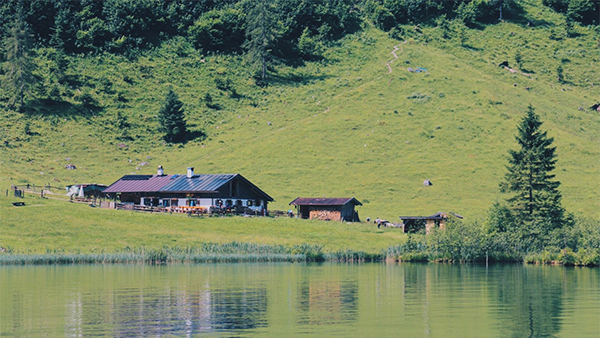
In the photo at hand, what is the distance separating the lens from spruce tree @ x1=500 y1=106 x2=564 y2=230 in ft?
249

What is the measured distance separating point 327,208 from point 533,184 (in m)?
27.7

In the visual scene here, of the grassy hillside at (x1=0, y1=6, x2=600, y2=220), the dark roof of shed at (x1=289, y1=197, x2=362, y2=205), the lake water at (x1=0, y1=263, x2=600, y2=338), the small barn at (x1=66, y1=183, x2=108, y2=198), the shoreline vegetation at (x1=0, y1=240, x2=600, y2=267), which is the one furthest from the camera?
the grassy hillside at (x1=0, y1=6, x2=600, y2=220)

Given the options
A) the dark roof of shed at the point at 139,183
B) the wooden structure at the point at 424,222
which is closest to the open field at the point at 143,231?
the wooden structure at the point at 424,222

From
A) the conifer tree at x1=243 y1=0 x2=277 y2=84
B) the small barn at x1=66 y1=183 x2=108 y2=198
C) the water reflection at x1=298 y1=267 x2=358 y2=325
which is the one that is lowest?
the water reflection at x1=298 y1=267 x2=358 y2=325

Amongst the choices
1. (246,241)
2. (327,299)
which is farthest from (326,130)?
(327,299)

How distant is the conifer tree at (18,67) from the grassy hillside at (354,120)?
13.6 ft

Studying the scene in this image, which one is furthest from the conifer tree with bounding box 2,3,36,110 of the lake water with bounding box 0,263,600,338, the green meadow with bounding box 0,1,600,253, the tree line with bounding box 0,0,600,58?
the lake water with bounding box 0,263,600,338

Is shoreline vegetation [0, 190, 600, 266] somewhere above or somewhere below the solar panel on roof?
below

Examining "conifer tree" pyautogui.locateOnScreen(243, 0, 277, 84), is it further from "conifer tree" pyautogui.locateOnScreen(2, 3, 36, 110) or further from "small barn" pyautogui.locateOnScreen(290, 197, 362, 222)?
"small barn" pyautogui.locateOnScreen(290, 197, 362, 222)

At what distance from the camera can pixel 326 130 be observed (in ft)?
420

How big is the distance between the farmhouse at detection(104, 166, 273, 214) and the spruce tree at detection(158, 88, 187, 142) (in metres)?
26.6

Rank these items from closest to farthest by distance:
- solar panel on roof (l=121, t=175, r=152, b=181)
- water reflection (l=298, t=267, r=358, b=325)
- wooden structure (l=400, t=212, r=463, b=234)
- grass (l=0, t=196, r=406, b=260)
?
water reflection (l=298, t=267, r=358, b=325) → grass (l=0, t=196, r=406, b=260) → wooden structure (l=400, t=212, r=463, b=234) → solar panel on roof (l=121, t=175, r=152, b=181)

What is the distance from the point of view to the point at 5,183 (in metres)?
102

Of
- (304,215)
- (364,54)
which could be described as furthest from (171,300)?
(364,54)
